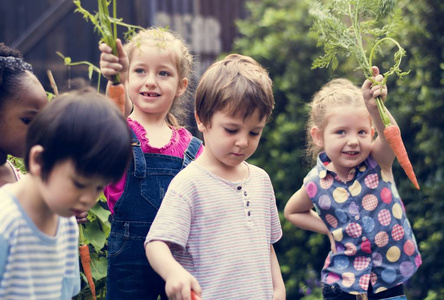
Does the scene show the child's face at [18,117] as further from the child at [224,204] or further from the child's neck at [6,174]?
the child at [224,204]

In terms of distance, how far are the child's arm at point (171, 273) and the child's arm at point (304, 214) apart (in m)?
1.22

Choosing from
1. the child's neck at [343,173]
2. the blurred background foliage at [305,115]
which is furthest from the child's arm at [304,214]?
the blurred background foliage at [305,115]

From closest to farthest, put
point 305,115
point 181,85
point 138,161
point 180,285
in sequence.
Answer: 1. point 180,285
2. point 138,161
3. point 181,85
4. point 305,115

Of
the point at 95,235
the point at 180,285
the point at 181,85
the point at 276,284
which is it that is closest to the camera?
the point at 180,285

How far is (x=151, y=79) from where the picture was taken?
329 centimetres

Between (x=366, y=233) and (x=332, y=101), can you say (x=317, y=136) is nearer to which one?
(x=332, y=101)

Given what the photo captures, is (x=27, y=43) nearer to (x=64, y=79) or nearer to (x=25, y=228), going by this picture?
(x=64, y=79)

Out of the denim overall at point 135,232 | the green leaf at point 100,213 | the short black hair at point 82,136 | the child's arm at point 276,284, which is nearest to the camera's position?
the short black hair at point 82,136

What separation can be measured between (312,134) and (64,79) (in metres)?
3.31

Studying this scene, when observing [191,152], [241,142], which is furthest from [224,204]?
[191,152]

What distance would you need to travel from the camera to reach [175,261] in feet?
8.48

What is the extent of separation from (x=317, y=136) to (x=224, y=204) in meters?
1.04

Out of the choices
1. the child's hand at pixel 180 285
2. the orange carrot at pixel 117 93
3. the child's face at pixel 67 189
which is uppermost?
the orange carrot at pixel 117 93

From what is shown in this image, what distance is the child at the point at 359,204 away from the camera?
11.1 ft
